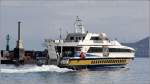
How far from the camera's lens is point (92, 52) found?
2516 inches

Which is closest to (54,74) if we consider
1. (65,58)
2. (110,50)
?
(65,58)

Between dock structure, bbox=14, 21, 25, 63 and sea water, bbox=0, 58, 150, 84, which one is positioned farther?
dock structure, bbox=14, 21, 25, 63

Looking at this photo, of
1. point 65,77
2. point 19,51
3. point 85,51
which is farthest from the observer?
point 19,51

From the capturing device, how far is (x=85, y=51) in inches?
2491

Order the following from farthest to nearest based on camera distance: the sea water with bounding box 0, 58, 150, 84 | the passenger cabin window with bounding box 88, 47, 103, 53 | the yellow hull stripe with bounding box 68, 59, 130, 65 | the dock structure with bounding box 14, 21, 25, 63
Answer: the dock structure with bounding box 14, 21, 25, 63 < the passenger cabin window with bounding box 88, 47, 103, 53 < the yellow hull stripe with bounding box 68, 59, 130, 65 < the sea water with bounding box 0, 58, 150, 84

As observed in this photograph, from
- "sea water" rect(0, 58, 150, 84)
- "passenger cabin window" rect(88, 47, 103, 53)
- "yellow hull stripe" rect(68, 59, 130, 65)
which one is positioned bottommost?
"sea water" rect(0, 58, 150, 84)

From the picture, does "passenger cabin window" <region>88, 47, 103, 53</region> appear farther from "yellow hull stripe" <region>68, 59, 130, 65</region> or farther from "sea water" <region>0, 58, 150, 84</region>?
"sea water" <region>0, 58, 150, 84</region>

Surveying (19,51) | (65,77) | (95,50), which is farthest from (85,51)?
(19,51)

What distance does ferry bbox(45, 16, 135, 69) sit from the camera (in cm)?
6266

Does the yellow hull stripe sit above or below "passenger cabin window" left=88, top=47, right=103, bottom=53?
below

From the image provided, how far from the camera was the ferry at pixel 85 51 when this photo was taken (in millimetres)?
62656

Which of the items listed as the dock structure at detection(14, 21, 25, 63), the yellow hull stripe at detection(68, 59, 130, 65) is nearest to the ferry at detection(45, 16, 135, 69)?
the yellow hull stripe at detection(68, 59, 130, 65)

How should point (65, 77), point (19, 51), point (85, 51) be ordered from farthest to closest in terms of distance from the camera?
point (19, 51)
point (85, 51)
point (65, 77)

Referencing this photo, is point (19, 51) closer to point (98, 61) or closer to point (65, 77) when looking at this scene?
point (98, 61)
